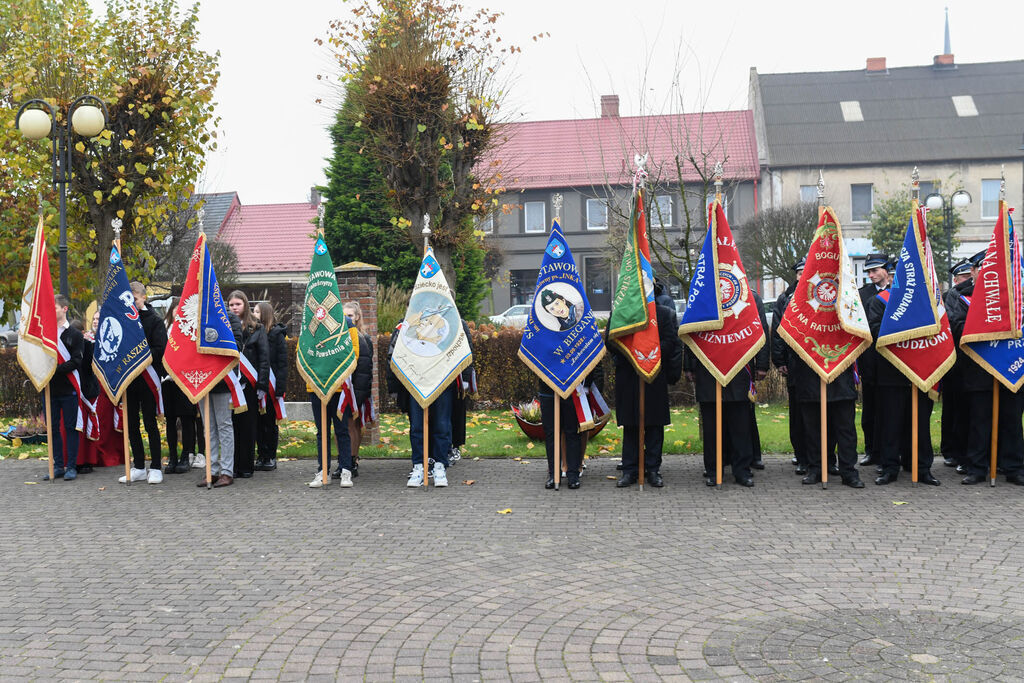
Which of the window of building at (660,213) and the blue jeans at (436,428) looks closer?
the blue jeans at (436,428)

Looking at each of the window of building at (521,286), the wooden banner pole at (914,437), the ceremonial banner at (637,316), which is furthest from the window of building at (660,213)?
the window of building at (521,286)

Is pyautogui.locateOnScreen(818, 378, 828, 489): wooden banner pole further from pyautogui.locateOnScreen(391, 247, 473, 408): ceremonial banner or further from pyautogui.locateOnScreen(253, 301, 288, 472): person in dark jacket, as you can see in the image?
pyautogui.locateOnScreen(253, 301, 288, 472): person in dark jacket

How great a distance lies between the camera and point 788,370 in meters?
9.68

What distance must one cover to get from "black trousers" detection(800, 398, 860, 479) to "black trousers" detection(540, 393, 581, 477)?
219 centimetres

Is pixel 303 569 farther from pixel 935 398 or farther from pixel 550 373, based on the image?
pixel 935 398

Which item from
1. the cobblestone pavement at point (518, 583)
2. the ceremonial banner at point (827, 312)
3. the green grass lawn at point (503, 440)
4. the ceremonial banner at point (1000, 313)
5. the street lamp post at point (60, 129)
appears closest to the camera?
the cobblestone pavement at point (518, 583)

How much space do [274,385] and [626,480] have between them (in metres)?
3.91

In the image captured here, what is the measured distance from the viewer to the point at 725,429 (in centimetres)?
975

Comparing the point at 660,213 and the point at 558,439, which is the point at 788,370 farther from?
the point at 660,213

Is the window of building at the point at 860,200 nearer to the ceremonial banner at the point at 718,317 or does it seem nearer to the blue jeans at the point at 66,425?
the ceremonial banner at the point at 718,317

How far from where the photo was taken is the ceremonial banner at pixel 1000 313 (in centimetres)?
904

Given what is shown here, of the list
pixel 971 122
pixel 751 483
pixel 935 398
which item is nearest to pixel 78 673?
pixel 751 483

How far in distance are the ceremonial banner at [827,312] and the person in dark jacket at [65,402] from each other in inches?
286

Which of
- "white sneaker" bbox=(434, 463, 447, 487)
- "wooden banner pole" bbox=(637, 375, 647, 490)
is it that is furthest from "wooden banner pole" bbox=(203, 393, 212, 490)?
"wooden banner pole" bbox=(637, 375, 647, 490)
